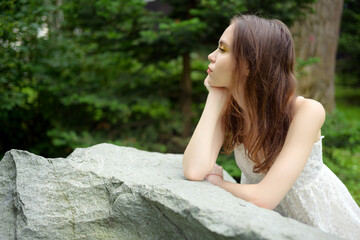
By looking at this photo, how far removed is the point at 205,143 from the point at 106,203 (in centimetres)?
59

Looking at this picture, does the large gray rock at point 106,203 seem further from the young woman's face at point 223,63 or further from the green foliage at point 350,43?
A: the green foliage at point 350,43

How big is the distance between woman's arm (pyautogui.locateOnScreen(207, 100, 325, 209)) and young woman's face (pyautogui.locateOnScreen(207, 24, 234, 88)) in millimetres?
409

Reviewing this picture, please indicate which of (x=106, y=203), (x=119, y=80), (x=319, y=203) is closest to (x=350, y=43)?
(x=119, y=80)

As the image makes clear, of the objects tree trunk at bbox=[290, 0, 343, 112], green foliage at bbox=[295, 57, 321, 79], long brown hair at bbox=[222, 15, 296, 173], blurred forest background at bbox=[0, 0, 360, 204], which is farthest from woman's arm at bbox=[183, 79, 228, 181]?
tree trunk at bbox=[290, 0, 343, 112]

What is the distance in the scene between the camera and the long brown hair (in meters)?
1.74

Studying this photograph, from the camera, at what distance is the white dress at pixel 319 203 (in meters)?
1.85

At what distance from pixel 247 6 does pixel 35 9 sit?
2.11 metres

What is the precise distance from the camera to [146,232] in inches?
65.0

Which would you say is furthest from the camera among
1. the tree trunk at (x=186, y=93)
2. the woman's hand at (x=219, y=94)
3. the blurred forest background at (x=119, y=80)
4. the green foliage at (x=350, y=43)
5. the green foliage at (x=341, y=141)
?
the green foliage at (x=350, y=43)

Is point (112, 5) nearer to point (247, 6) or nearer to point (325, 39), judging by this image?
point (247, 6)

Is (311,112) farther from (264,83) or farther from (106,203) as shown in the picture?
(106,203)

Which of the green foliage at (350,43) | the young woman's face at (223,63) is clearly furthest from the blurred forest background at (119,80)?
the green foliage at (350,43)

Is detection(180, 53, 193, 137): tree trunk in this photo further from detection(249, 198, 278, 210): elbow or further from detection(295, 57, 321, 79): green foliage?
detection(249, 198, 278, 210): elbow

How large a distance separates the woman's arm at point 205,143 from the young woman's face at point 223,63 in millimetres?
81
